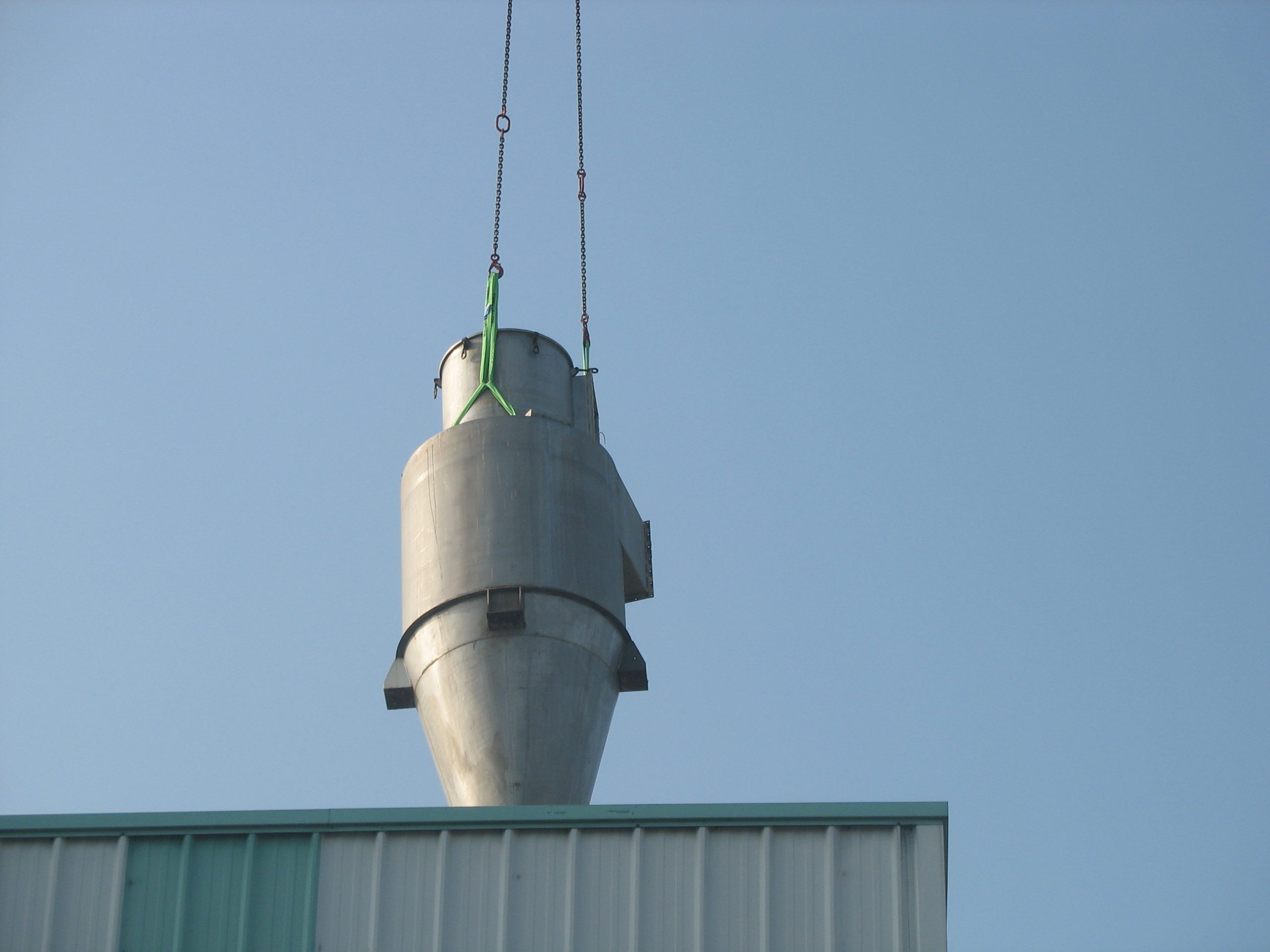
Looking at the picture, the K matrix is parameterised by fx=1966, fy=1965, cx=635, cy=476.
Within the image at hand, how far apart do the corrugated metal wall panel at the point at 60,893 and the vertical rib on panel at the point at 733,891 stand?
15.7ft

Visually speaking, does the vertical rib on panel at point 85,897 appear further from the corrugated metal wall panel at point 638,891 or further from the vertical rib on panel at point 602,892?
the vertical rib on panel at point 602,892

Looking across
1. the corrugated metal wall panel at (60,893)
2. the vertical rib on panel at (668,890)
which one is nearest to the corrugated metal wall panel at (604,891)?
the vertical rib on panel at (668,890)

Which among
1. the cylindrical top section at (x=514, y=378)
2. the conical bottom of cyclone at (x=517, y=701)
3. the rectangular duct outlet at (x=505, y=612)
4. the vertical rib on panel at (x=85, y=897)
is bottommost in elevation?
the vertical rib on panel at (x=85, y=897)

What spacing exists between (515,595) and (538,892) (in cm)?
377

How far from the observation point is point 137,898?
52.2 feet

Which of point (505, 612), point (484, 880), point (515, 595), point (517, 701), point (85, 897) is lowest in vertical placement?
point (85, 897)

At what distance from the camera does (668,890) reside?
50.9 ft

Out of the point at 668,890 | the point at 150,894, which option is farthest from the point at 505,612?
the point at 150,894

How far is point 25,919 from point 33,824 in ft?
2.52

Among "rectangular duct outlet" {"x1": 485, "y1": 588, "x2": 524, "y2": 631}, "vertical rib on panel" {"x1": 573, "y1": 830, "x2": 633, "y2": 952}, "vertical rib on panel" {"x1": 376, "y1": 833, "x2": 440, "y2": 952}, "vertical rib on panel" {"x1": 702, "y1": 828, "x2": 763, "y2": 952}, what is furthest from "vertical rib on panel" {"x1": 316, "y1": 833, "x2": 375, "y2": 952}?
"rectangular duct outlet" {"x1": 485, "y1": 588, "x2": 524, "y2": 631}

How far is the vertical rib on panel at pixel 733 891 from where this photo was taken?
1527cm

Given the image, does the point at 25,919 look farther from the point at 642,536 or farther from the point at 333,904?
the point at 642,536

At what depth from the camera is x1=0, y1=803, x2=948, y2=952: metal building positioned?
50.3 feet

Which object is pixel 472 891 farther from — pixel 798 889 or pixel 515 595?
pixel 515 595
